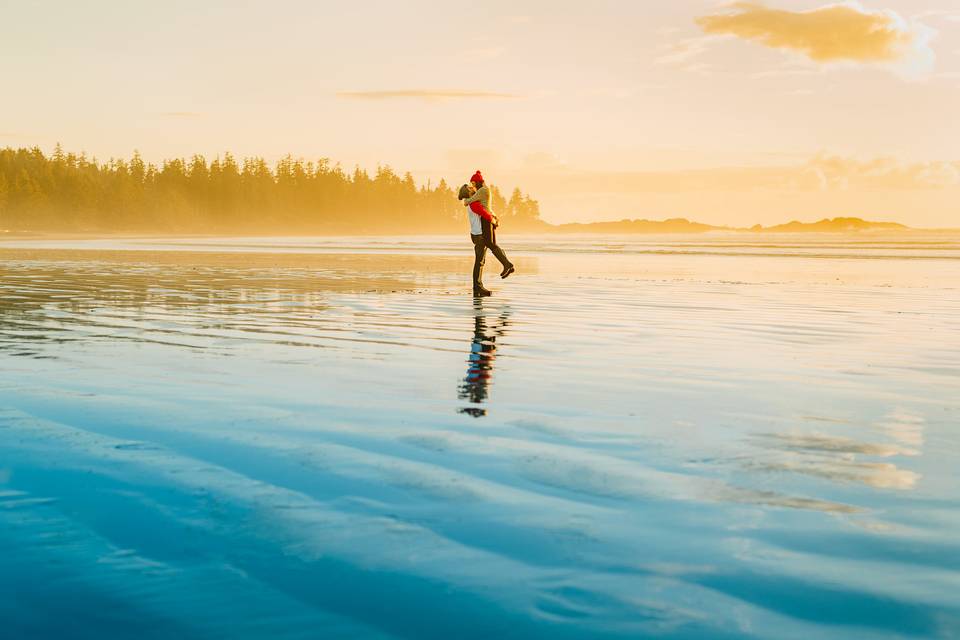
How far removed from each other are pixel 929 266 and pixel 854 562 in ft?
92.1

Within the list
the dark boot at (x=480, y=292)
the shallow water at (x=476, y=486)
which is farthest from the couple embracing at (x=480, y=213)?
the shallow water at (x=476, y=486)

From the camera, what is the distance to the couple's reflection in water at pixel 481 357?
651 cm

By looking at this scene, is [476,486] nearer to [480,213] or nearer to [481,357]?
[481,357]

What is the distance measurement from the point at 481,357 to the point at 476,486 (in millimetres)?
4585

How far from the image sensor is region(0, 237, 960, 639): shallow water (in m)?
2.89

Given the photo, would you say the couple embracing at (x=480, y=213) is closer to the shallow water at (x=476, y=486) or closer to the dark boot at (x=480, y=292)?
the dark boot at (x=480, y=292)

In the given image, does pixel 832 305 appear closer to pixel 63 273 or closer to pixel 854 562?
pixel 854 562

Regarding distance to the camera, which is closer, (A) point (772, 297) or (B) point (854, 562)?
(B) point (854, 562)

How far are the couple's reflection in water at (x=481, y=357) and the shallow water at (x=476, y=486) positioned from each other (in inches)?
2.2

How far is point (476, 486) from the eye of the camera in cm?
424

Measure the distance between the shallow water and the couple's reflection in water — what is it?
0.18 feet

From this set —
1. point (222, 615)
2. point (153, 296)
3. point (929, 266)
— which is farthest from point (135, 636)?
point (929, 266)

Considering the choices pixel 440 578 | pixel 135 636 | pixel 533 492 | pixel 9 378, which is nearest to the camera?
pixel 135 636

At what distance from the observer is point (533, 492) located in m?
4.16
